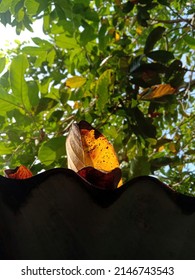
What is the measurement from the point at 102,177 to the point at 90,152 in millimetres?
112

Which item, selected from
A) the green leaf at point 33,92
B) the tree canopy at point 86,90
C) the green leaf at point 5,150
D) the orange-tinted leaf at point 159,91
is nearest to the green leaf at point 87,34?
the tree canopy at point 86,90

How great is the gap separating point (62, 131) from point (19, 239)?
1.39 meters

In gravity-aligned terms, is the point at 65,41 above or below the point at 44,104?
above

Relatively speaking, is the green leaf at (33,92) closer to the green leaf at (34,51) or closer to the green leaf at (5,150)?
the green leaf at (5,150)

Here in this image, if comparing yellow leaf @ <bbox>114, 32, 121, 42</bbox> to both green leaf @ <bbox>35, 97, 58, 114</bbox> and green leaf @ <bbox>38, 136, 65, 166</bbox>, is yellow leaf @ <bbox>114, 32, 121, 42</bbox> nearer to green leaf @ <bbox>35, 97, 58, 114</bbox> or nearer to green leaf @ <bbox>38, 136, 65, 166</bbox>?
green leaf @ <bbox>35, 97, 58, 114</bbox>

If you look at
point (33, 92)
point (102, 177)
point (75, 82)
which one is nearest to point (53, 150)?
point (33, 92)

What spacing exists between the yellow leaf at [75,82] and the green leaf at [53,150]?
0.53m

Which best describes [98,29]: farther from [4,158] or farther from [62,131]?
[4,158]

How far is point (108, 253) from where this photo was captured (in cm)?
47

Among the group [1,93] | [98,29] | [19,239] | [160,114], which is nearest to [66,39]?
[98,29]

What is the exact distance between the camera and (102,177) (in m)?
0.50

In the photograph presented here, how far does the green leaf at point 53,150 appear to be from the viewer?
4.68 feet

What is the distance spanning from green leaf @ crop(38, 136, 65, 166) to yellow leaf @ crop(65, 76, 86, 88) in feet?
1.73

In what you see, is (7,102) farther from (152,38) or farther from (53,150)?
(152,38)
